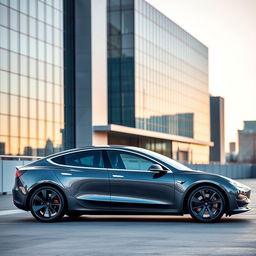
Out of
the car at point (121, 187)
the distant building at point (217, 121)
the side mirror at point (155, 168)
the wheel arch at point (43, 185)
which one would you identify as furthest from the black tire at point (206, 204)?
the distant building at point (217, 121)

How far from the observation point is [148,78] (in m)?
73.5

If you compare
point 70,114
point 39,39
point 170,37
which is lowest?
point 70,114

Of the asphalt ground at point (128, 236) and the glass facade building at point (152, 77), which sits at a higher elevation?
the glass facade building at point (152, 77)

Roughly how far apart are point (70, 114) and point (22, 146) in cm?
751

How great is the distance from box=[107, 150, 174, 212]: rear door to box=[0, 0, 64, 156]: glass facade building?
31.3 meters

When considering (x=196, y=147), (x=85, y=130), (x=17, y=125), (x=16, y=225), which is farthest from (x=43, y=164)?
(x=196, y=147)

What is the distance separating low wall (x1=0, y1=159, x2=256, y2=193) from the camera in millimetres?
24656

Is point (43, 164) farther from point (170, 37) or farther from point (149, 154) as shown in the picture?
point (170, 37)

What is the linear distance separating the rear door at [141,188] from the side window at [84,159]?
369 mm

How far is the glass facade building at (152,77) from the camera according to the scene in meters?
68.8

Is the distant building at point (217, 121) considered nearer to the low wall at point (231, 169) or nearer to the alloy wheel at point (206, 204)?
the low wall at point (231, 169)

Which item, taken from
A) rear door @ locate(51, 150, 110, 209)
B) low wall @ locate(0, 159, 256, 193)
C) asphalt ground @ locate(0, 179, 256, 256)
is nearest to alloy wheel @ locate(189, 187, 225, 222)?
asphalt ground @ locate(0, 179, 256, 256)

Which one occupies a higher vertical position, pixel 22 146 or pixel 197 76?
pixel 197 76

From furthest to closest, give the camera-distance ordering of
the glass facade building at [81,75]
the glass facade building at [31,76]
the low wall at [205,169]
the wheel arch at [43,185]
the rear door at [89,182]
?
the glass facade building at [81,75]
the glass facade building at [31,76]
the low wall at [205,169]
the wheel arch at [43,185]
the rear door at [89,182]
